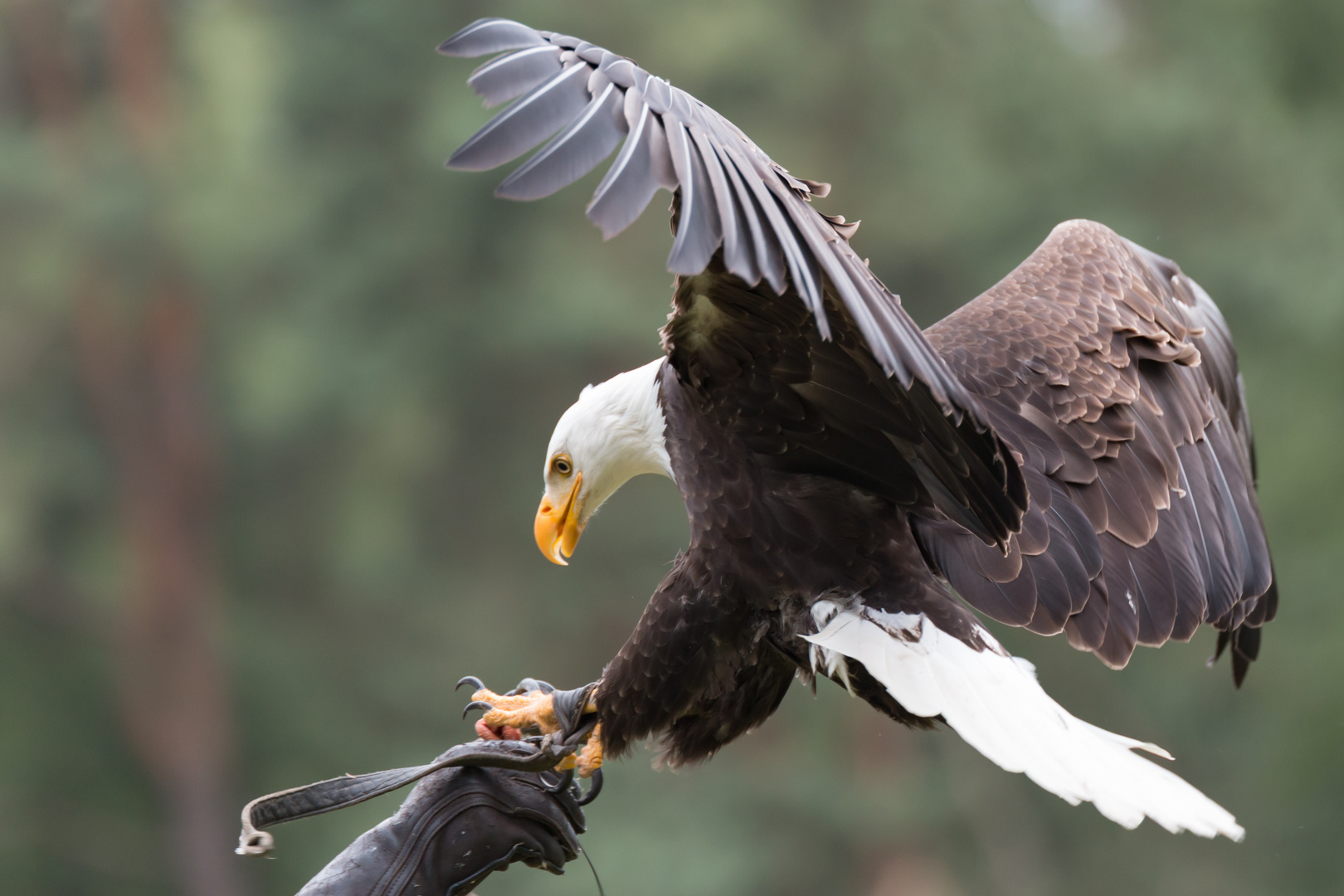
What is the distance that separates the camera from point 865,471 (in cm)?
247

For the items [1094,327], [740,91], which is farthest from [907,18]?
[1094,327]

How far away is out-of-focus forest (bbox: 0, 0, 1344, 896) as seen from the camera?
8117mm

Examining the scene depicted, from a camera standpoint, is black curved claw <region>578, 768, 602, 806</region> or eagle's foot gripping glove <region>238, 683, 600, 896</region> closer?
eagle's foot gripping glove <region>238, 683, 600, 896</region>

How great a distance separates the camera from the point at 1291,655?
838cm

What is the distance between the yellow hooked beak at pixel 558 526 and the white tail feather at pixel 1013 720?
0.82 m

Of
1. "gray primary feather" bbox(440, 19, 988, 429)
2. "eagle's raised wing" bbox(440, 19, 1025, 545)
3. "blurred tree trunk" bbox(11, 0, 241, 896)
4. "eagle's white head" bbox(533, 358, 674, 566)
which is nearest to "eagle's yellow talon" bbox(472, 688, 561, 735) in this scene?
"eagle's white head" bbox(533, 358, 674, 566)

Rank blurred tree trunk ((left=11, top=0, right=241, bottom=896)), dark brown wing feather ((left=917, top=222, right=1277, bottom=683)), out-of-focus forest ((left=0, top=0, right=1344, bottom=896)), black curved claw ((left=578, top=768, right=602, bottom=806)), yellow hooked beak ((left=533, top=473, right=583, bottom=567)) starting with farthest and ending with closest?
blurred tree trunk ((left=11, top=0, right=241, bottom=896)), out-of-focus forest ((left=0, top=0, right=1344, bottom=896)), yellow hooked beak ((left=533, top=473, right=583, bottom=567)), black curved claw ((left=578, top=768, right=602, bottom=806)), dark brown wing feather ((left=917, top=222, right=1277, bottom=683))

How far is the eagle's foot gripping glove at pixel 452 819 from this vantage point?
90.9 inches

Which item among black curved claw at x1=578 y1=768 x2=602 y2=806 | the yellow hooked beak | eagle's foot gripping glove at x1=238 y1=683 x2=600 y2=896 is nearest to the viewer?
eagle's foot gripping glove at x1=238 y1=683 x2=600 y2=896

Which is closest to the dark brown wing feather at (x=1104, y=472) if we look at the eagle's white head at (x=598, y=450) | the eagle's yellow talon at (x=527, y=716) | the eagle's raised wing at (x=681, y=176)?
the eagle's raised wing at (x=681, y=176)

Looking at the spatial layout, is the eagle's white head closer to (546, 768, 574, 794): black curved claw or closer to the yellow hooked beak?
the yellow hooked beak

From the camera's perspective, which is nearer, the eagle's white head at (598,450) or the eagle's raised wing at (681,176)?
the eagle's raised wing at (681,176)

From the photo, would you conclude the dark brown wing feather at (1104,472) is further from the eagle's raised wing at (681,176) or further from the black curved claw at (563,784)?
the black curved claw at (563,784)

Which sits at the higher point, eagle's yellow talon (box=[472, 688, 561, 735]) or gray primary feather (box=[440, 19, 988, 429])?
gray primary feather (box=[440, 19, 988, 429])
